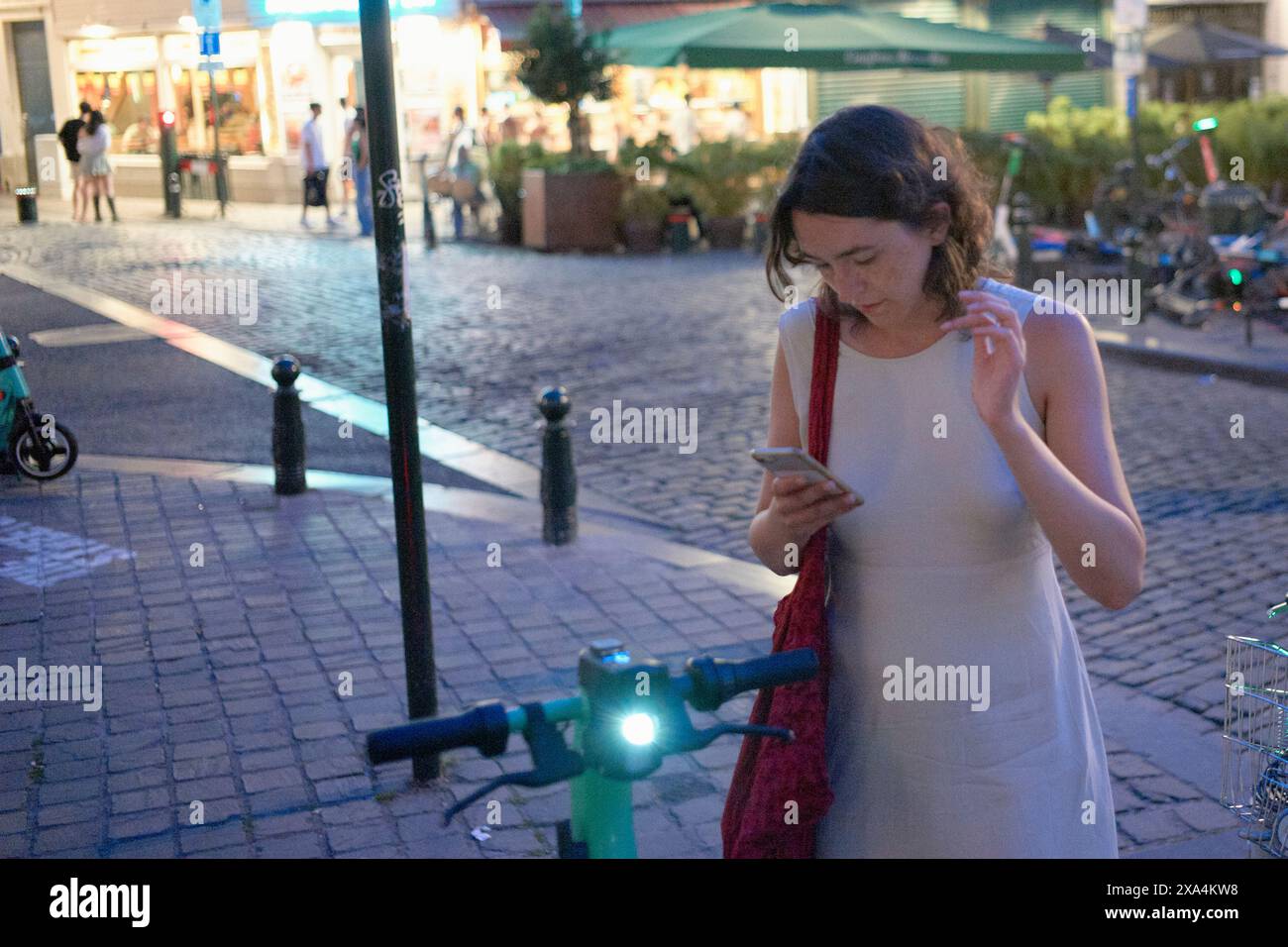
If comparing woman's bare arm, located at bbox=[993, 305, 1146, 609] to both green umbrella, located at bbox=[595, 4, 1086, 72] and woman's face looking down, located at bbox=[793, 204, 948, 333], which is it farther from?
green umbrella, located at bbox=[595, 4, 1086, 72]

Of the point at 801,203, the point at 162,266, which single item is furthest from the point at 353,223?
the point at 801,203

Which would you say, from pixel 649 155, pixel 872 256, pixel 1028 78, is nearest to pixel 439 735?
pixel 872 256

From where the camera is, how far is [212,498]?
7926mm

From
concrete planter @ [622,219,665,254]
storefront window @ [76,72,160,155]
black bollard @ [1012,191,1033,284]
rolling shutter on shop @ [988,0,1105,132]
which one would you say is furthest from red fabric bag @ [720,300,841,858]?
storefront window @ [76,72,160,155]

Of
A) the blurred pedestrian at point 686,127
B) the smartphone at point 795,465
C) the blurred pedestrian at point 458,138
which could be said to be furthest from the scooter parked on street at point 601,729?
the blurred pedestrian at point 458,138

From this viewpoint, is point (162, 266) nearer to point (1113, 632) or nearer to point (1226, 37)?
point (1226, 37)

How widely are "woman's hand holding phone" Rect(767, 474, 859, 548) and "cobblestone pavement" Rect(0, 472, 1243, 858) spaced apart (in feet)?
6.78

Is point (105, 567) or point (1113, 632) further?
point (105, 567)

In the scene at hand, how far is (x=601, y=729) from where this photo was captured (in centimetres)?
168

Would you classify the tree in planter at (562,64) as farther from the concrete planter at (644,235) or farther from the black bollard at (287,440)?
the black bollard at (287,440)

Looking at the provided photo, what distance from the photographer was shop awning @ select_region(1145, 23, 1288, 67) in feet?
62.7

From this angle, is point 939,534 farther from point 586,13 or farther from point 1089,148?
point 586,13
